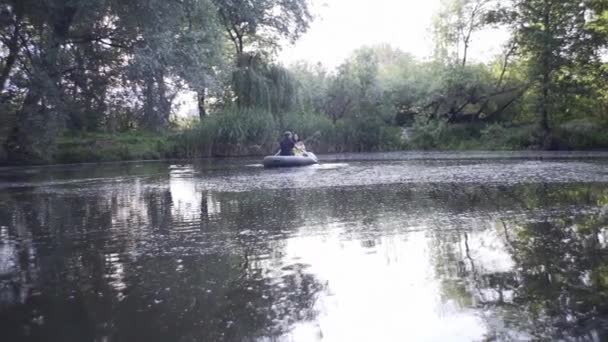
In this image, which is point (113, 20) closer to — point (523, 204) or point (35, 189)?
point (35, 189)

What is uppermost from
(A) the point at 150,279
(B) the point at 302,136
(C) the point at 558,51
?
(C) the point at 558,51

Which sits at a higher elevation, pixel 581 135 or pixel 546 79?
pixel 546 79

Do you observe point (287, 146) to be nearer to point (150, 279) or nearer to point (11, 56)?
point (11, 56)

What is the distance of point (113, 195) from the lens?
13508 millimetres

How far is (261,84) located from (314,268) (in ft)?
81.9

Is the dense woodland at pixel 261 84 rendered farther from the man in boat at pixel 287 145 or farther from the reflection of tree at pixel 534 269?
the reflection of tree at pixel 534 269

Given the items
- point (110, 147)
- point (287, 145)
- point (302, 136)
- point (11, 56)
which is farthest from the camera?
point (110, 147)

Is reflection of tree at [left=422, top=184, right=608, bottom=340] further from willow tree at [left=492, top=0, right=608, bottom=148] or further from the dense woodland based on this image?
willow tree at [left=492, top=0, right=608, bottom=148]

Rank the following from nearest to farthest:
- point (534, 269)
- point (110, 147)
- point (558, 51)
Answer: point (534, 269)
point (558, 51)
point (110, 147)

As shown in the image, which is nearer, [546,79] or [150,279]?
[150,279]

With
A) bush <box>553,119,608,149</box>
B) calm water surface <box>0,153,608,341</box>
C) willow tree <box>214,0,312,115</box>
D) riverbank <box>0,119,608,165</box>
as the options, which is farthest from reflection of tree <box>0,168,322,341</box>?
bush <box>553,119,608,149</box>

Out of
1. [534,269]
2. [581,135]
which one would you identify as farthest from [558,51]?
[534,269]

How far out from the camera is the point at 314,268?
224 inches

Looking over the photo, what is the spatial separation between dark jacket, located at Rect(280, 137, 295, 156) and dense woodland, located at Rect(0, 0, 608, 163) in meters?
3.62
